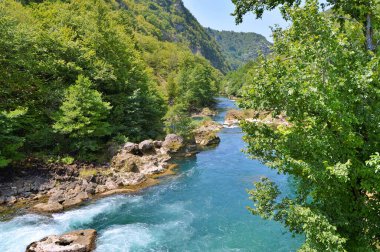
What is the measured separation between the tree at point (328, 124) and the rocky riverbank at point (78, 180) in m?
19.4

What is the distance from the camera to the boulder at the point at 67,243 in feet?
57.3

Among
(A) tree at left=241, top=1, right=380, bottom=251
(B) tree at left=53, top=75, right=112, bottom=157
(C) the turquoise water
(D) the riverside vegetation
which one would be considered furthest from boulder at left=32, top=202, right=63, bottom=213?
(A) tree at left=241, top=1, right=380, bottom=251

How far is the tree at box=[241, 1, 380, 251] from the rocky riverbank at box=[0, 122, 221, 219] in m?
19.4

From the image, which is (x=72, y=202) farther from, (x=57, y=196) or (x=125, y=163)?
(x=125, y=163)

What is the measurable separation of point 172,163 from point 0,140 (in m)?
18.3

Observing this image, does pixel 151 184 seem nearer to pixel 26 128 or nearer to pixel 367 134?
pixel 26 128

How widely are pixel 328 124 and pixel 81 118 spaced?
2683 centimetres

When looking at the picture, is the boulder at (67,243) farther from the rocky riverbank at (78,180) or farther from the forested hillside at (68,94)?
the forested hillside at (68,94)

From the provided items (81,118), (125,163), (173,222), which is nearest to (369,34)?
(173,222)

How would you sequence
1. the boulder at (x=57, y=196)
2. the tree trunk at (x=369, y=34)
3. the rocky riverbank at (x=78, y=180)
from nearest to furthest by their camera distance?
the tree trunk at (x=369, y=34)
the boulder at (x=57, y=196)
the rocky riverbank at (x=78, y=180)

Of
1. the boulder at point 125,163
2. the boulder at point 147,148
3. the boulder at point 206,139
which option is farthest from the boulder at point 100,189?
the boulder at point 206,139

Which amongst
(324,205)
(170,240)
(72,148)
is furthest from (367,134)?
(72,148)

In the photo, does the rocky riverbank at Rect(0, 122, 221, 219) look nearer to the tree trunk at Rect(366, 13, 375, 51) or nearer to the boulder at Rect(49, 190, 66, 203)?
the boulder at Rect(49, 190, 66, 203)

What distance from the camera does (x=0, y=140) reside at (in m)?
26.3
